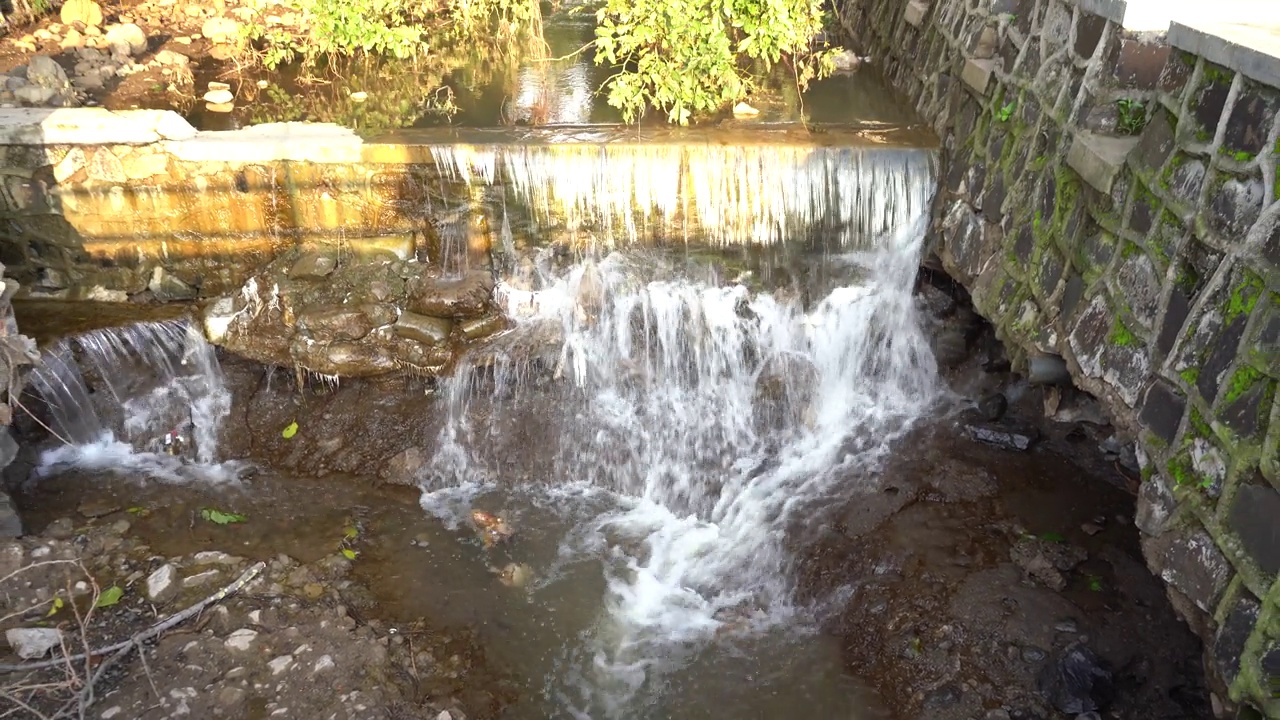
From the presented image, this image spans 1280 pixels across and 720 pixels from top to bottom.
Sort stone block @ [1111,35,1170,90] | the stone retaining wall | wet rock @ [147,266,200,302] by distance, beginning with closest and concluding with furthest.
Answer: the stone retaining wall
stone block @ [1111,35,1170,90]
wet rock @ [147,266,200,302]

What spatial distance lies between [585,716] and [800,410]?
2.90 meters

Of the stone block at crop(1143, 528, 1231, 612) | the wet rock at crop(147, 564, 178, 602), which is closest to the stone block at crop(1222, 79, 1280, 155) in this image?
the stone block at crop(1143, 528, 1231, 612)

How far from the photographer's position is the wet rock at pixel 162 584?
485 cm

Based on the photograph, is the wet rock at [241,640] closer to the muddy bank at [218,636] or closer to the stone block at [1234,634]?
the muddy bank at [218,636]

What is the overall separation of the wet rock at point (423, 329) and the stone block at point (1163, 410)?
183 inches

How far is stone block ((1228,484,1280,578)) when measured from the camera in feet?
10.1

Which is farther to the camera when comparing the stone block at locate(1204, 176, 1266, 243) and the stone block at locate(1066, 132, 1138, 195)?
the stone block at locate(1066, 132, 1138, 195)

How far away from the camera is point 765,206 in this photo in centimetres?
688

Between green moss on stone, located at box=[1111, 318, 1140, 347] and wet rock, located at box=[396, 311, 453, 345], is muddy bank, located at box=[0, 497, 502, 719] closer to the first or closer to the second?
wet rock, located at box=[396, 311, 453, 345]

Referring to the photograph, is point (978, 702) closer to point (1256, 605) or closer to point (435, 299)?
point (1256, 605)

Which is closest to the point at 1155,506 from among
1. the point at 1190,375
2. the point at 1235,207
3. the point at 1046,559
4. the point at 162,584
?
the point at 1190,375

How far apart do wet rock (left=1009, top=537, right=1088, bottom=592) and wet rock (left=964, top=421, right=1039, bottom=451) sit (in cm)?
89

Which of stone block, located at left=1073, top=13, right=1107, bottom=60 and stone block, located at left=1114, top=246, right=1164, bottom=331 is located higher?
stone block, located at left=1073, top=13, right=1107, bottom=60

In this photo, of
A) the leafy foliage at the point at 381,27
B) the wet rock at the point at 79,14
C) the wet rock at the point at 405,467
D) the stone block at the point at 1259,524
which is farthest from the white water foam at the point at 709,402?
the wet rock at the point at 79,14
